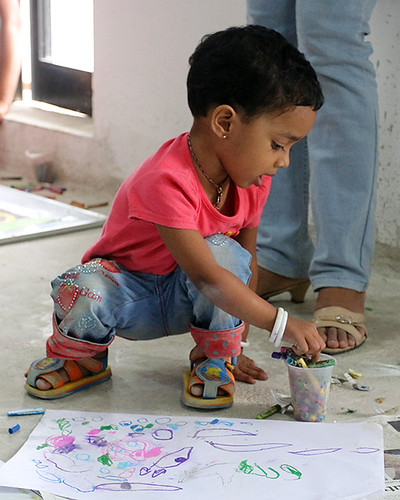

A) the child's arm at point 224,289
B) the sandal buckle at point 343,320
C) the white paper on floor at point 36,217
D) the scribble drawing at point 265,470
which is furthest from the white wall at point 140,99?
the scribble drawing at point 265,470

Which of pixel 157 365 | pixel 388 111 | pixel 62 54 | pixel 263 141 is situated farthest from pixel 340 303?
pixel 62 54

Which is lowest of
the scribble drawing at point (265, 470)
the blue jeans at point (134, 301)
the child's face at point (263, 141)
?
the scribble drawing at point (265, 470)

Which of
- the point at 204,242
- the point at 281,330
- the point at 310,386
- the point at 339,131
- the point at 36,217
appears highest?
the point at 339,131

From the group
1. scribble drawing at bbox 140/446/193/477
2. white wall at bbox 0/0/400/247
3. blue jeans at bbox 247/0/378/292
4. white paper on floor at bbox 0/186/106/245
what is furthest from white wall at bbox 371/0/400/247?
scribble drawing at bbox 140/446/193/477

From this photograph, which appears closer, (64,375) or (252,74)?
(252,74)

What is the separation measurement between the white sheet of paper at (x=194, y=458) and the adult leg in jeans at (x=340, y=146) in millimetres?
409

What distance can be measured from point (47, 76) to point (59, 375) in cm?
200

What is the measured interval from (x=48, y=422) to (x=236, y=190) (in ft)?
1.64

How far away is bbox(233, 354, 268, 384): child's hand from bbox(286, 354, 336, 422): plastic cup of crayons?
16 cm

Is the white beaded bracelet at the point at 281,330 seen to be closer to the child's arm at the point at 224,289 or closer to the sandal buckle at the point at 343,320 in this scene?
the child's arm at the point at 224,289

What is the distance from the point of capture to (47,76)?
129 inches

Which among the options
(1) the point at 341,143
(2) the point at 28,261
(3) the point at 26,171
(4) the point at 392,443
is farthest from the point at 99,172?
(4) the point at 392,443

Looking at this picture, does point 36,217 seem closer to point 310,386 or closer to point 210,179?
point 210,179

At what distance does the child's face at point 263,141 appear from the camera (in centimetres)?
137
